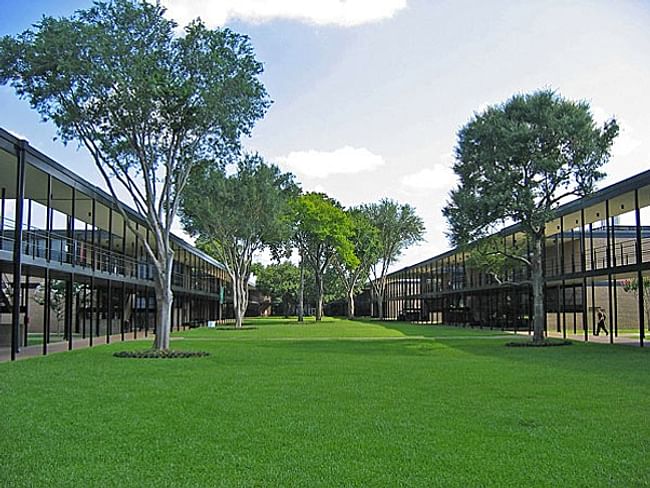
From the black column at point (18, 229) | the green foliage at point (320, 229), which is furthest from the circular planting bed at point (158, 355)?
the green foliage at point (320, 229)

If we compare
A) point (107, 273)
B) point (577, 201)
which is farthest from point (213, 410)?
point (577, 201)

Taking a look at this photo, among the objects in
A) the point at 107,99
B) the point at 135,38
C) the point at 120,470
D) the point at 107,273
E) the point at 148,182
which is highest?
the point at 135,38

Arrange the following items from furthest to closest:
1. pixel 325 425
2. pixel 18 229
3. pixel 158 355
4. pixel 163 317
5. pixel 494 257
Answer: pixel 494 257, pixel 163 317, pixel 158 355, pixel 18 229, pixel 325 425

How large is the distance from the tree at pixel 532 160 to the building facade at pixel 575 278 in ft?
4.43

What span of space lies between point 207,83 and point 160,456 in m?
14.1

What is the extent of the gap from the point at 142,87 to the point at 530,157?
541 inches

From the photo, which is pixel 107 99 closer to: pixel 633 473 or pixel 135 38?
pixel 135 38

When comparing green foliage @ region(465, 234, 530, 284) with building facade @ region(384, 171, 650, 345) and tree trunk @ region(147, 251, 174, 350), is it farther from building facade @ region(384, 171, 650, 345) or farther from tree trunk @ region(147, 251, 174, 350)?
tree trunk @ region(147, 251, 174, 350)

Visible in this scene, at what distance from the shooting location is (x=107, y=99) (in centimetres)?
1881

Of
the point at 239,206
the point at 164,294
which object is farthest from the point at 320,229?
the point at 164,294

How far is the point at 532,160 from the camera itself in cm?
2489

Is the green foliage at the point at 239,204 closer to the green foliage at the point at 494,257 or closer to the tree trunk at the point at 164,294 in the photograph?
the green foliage at the point at 494,257

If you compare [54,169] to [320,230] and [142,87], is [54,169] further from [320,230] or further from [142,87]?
[320,230]

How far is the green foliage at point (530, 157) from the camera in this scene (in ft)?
80.2
